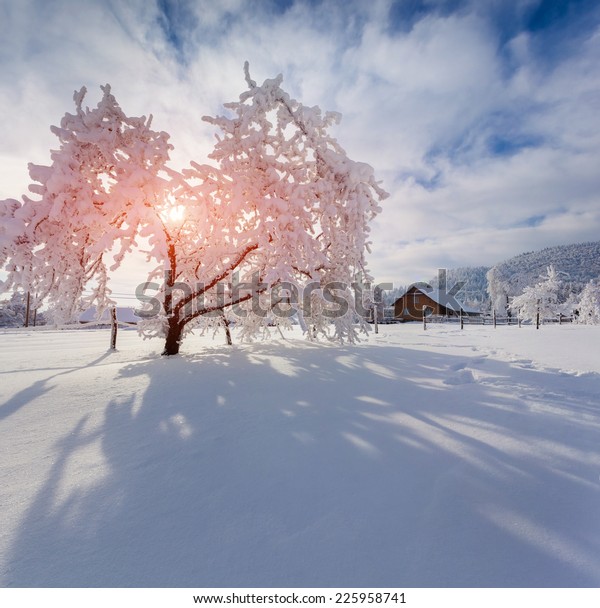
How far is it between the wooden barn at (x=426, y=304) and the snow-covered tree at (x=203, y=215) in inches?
1516

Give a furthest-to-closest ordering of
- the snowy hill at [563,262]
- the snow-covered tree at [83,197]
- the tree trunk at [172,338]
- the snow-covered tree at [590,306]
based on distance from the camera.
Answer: the snowy hill at [563,262] < the snow-covered tree at [590,306] < the tree trunk at [172,338] < the snow-covered tree at [83,197]

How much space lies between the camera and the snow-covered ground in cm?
112

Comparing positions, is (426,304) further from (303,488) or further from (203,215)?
(303,488)

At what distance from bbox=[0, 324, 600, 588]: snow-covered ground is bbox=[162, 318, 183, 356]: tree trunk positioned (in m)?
3.62

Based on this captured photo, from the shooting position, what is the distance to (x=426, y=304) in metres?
44.1

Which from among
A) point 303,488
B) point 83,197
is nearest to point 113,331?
point 83,197

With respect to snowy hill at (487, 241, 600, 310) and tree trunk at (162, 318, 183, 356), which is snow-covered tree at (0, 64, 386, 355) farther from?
snowy hill at (487, 241, 600, 310)

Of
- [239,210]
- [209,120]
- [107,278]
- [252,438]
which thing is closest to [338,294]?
[239,210]

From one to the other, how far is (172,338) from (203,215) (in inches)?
116

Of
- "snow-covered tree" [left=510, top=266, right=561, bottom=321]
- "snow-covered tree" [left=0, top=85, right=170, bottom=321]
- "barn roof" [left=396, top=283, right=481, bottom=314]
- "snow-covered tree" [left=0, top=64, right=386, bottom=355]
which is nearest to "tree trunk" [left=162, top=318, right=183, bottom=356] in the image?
"snow-covered tree" [left=0, top=64, right=386, bottom=355]

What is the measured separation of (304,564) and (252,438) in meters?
1.15

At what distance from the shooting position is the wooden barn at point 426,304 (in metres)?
43.8

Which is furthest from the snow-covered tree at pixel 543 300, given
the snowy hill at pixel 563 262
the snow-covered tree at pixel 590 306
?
the snowy hill at pixel 563 262

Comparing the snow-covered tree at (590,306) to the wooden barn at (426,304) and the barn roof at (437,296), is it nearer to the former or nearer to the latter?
the wooden barn at (426,304)
